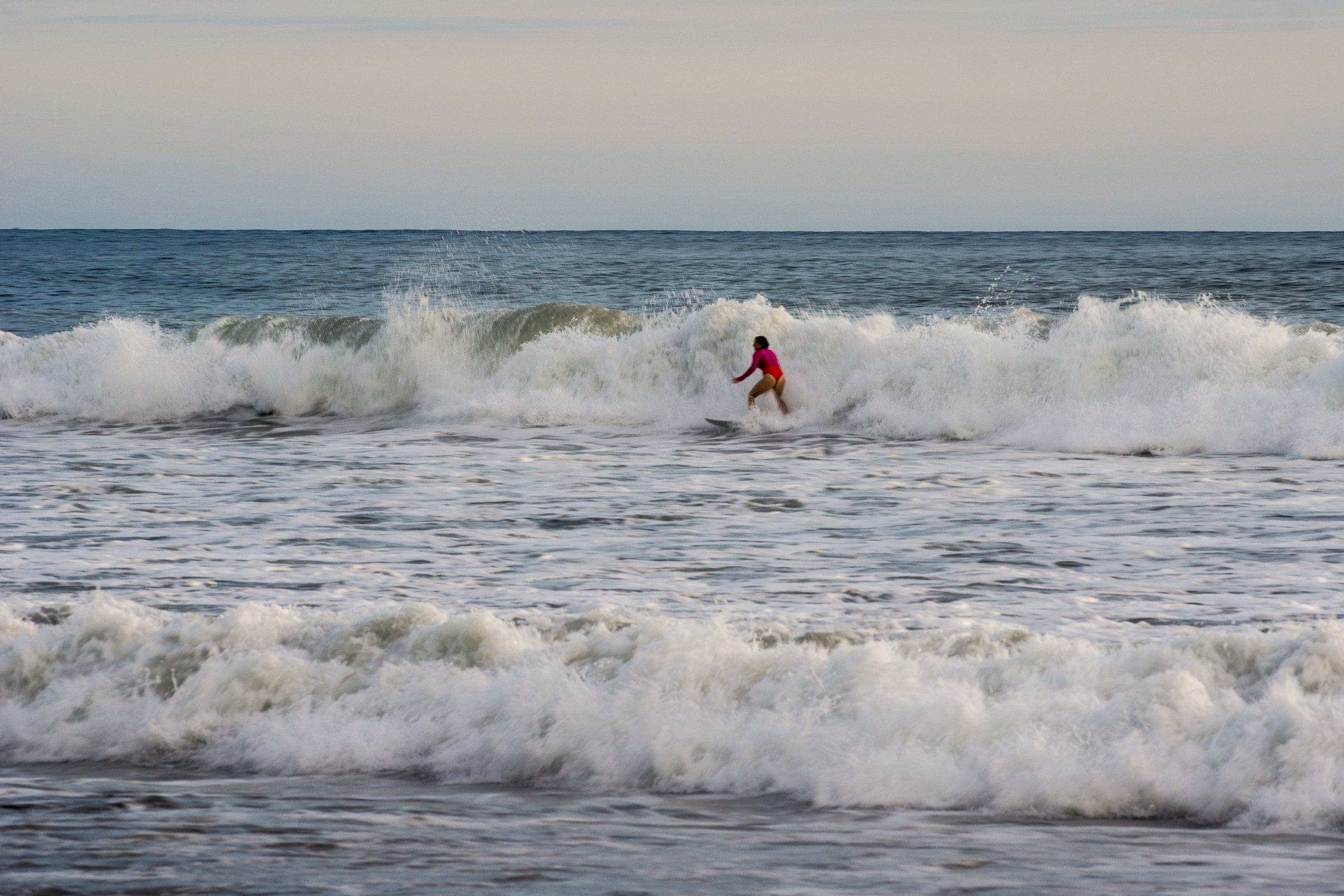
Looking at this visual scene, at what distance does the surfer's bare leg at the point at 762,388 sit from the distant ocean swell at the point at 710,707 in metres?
10.4

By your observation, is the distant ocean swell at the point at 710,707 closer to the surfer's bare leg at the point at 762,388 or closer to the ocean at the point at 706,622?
the ocean at the point at 706,622

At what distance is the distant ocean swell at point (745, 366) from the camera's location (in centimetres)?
1557

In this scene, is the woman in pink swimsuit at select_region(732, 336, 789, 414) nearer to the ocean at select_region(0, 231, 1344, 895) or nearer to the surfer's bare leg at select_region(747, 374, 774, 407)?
the surfer's bare leg at select_region(747, 374, 774, 407)

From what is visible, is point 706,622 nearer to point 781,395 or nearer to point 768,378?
point 781,395

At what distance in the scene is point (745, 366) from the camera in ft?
64.1

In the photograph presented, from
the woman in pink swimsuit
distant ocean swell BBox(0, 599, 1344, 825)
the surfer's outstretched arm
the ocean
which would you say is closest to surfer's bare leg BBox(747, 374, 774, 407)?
the woman in pink swimsuit

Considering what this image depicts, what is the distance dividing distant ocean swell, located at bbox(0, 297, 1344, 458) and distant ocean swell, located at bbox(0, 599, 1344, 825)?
869 centimetres

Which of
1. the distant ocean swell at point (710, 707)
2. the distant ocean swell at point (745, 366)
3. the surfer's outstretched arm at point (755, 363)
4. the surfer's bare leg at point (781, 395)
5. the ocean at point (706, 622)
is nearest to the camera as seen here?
the ocean at point (706, 622)

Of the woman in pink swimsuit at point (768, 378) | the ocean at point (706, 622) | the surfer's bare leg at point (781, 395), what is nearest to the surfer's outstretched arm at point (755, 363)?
the woman in pink swimsuit at point (768, 378)

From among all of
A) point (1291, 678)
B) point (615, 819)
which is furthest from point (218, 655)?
point (1291, 678)

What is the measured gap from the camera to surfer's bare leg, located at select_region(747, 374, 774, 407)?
17625mm

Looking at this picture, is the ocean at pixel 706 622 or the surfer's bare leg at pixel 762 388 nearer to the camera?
the ocean at pixel 706 622

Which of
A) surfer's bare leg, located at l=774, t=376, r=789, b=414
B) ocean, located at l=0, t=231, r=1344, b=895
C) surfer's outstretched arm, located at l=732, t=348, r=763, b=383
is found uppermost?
surfer's outstretched arm, located at l=732, t=348, r=763, b=383

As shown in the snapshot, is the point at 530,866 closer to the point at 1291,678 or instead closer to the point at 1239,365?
the point at 1291,678
